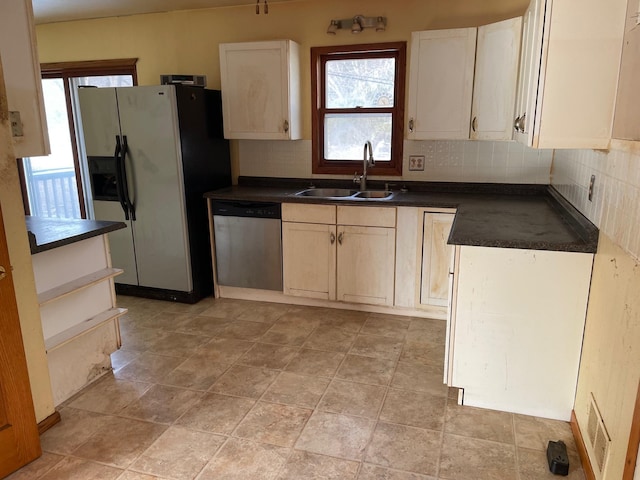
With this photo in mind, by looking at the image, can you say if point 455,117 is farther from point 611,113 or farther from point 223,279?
point 223,279

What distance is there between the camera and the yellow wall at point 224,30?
3.52 metres

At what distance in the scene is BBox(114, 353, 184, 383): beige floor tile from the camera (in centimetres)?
275

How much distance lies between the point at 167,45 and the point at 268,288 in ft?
7.89

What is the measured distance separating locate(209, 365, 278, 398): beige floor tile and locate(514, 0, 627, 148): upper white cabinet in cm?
184

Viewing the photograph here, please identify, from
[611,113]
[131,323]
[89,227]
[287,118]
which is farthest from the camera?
[287,118]

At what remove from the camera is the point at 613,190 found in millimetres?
1868

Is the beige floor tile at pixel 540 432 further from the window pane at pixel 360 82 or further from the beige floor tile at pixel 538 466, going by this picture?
the window pane at pixel 360 82

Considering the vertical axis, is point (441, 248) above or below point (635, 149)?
below

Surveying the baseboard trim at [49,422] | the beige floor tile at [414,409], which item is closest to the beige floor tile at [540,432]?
the beige floor tile at [414,409]

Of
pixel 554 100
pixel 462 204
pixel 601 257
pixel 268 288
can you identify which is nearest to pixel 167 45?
pixel 268 288

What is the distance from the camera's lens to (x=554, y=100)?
196 cm

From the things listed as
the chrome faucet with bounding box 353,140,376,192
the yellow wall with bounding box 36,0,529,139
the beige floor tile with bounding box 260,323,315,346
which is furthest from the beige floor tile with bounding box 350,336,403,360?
the yellow wall with bounding box 36,0,529,139

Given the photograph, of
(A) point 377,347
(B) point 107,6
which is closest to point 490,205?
(A) point 377,347

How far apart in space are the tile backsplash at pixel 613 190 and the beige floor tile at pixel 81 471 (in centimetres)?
218
